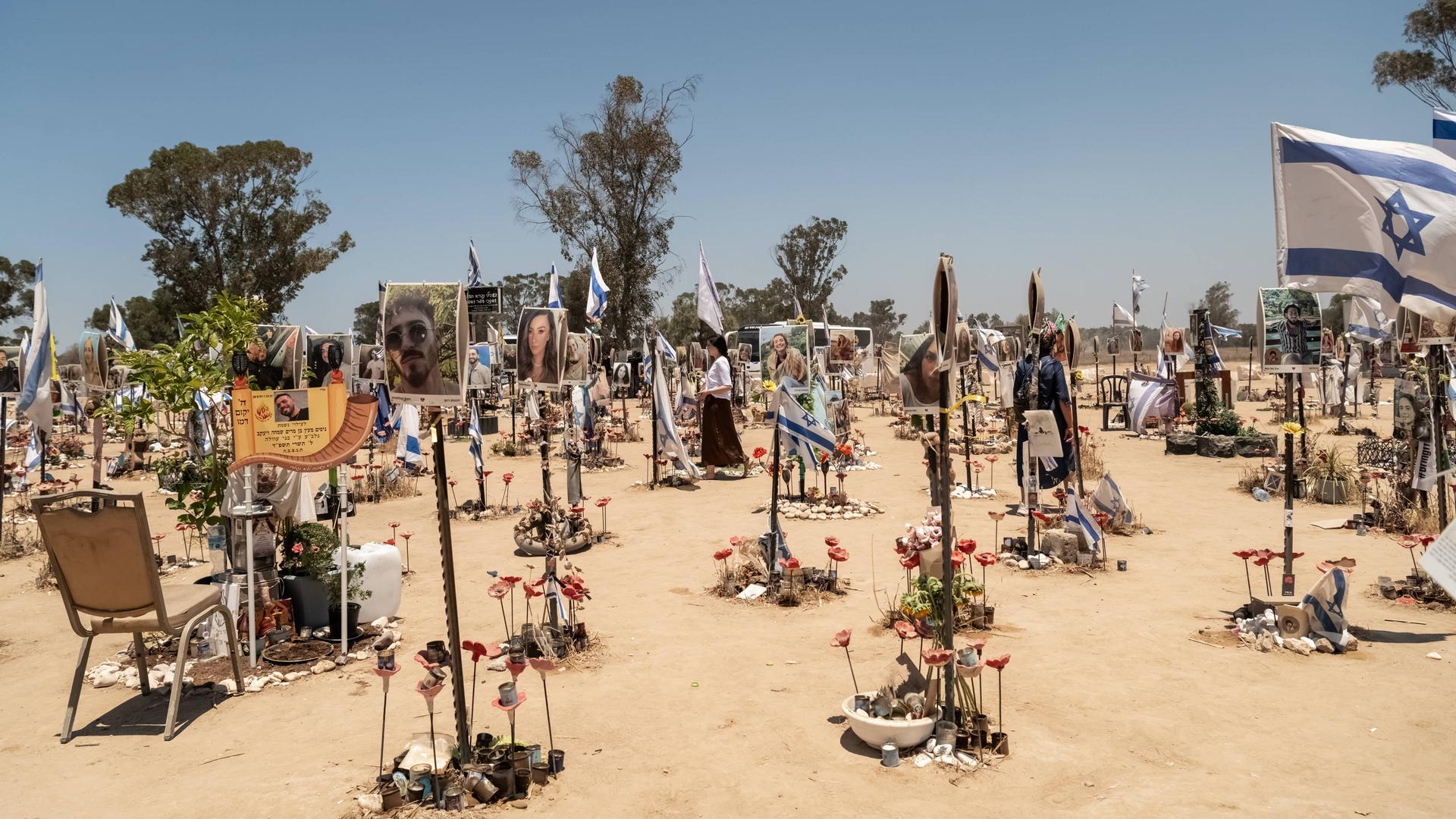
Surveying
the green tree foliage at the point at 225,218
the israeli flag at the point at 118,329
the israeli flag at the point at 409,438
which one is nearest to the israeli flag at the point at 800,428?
the israeli flag at the point at 409,438

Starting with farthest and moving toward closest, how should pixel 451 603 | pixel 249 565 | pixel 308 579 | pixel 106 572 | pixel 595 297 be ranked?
pixel 595 297
pixel 308 579
pixel 249 565
pixel 106 572
pixel 451 603

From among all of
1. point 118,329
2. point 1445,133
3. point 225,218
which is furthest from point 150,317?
point 1445,133

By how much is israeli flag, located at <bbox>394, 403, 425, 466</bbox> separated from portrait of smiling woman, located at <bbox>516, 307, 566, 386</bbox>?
18.1ft

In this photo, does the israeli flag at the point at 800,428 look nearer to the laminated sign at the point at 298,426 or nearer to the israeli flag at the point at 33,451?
the laminated sign at the point at 298,426

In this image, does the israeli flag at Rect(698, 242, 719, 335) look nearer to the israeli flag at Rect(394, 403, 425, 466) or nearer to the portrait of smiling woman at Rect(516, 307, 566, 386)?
the portrait of smiling woman at Rect(516, 307, 566, 386)

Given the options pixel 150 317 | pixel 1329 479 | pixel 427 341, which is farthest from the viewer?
pixel 150 317

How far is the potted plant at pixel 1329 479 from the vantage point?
13297mm

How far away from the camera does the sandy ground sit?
502 cm

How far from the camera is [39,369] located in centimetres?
Answer: 1008

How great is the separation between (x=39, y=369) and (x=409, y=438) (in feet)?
25.4

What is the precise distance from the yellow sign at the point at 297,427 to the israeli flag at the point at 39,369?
4200 mm

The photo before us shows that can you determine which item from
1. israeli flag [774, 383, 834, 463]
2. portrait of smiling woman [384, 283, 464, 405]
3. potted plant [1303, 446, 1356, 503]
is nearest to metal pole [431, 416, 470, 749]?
portrait of smiling woman [384, 283, 464, 405]

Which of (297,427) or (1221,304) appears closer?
(297,427)

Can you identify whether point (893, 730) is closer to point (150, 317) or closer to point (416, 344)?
point (416, 344)
